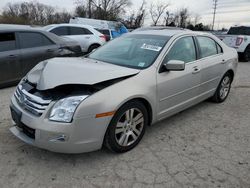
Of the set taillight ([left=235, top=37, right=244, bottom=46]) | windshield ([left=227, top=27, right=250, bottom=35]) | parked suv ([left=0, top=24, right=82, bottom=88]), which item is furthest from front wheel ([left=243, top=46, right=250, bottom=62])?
parked suv ([left=0, top=24, right=82, bottom=88])

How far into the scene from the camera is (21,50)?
219 inches

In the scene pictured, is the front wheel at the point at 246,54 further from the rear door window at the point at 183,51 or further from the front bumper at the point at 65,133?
the front bumper at the point at 65,133

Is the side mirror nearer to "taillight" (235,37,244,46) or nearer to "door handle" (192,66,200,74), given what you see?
"door handle" (192,66,200,74)

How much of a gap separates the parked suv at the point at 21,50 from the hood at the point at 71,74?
8.68ft

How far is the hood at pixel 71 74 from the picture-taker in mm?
2582

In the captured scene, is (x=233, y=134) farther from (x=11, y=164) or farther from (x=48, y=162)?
(x=11, y=164)

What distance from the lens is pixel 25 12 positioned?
56.0 metres

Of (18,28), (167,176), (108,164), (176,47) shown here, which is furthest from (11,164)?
(18,28)

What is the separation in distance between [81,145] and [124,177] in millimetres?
581

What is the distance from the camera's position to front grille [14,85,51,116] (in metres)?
2.53

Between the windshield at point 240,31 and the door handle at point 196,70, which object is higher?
the windshield at point 240,31

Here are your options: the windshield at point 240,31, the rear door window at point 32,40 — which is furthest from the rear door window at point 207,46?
the windshield at point 240,31

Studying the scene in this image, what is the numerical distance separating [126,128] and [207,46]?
8.01ft

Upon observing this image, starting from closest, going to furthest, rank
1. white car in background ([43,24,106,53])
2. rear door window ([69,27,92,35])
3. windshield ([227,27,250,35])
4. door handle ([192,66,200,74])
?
door handle ([192,66,200,74]) < white car in background ([43,24,106,53]) < rear door window ([69,27,92,35]) < windshield ([227,27,250,35])
